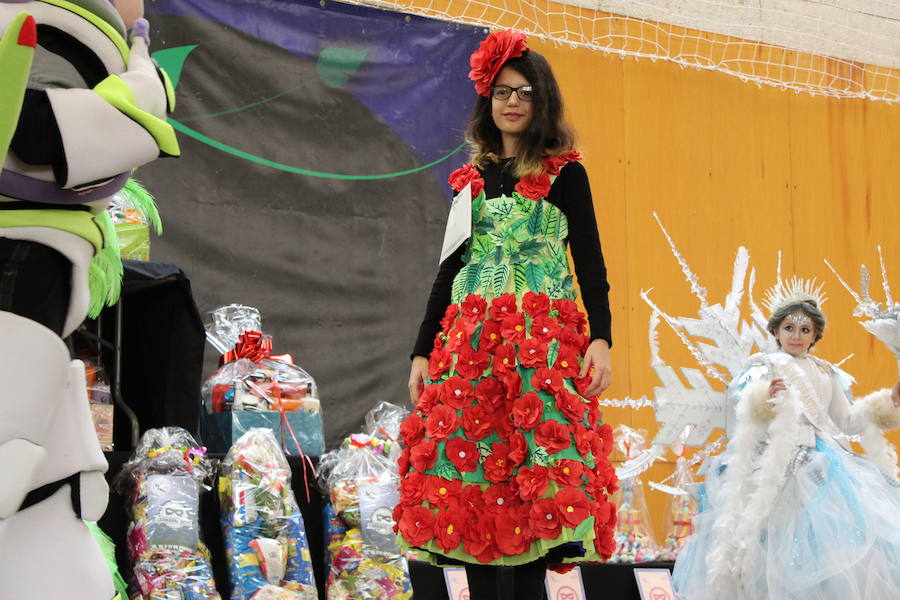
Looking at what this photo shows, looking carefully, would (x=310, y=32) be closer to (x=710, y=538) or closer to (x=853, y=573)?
(x=710, y=538)

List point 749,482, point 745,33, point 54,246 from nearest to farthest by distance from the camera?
point 54,246
point 749,482
point 745,33

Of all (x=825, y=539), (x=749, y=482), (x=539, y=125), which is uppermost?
(x=539, y=125)

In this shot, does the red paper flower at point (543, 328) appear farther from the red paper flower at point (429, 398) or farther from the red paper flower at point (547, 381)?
the red paper flower at point (429, 398)

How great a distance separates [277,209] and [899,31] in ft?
12.1

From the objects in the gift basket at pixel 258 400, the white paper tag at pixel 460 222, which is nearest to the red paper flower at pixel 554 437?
the white paper tag at pixel 460 222

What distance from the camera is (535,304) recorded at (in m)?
2.31

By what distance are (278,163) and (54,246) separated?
2535 millimetres

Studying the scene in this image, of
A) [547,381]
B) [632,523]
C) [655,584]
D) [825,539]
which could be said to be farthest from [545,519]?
[632,523]

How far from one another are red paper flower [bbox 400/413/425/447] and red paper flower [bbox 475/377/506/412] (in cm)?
14

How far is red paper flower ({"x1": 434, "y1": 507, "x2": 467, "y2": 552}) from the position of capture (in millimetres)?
2217

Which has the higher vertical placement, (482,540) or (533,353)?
(533,353)

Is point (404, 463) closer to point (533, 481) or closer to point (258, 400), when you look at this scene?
point (533, 481)

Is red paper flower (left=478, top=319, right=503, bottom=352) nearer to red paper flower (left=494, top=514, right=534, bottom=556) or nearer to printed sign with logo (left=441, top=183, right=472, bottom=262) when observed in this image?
printed sign with logo (left=441, top=183, right=472, bottom=262)

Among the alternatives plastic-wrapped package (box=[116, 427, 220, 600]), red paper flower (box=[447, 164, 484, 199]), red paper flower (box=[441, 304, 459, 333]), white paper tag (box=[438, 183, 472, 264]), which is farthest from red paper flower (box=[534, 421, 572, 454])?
plastic-wrapped package (box=[116, 427, 220, 600])
